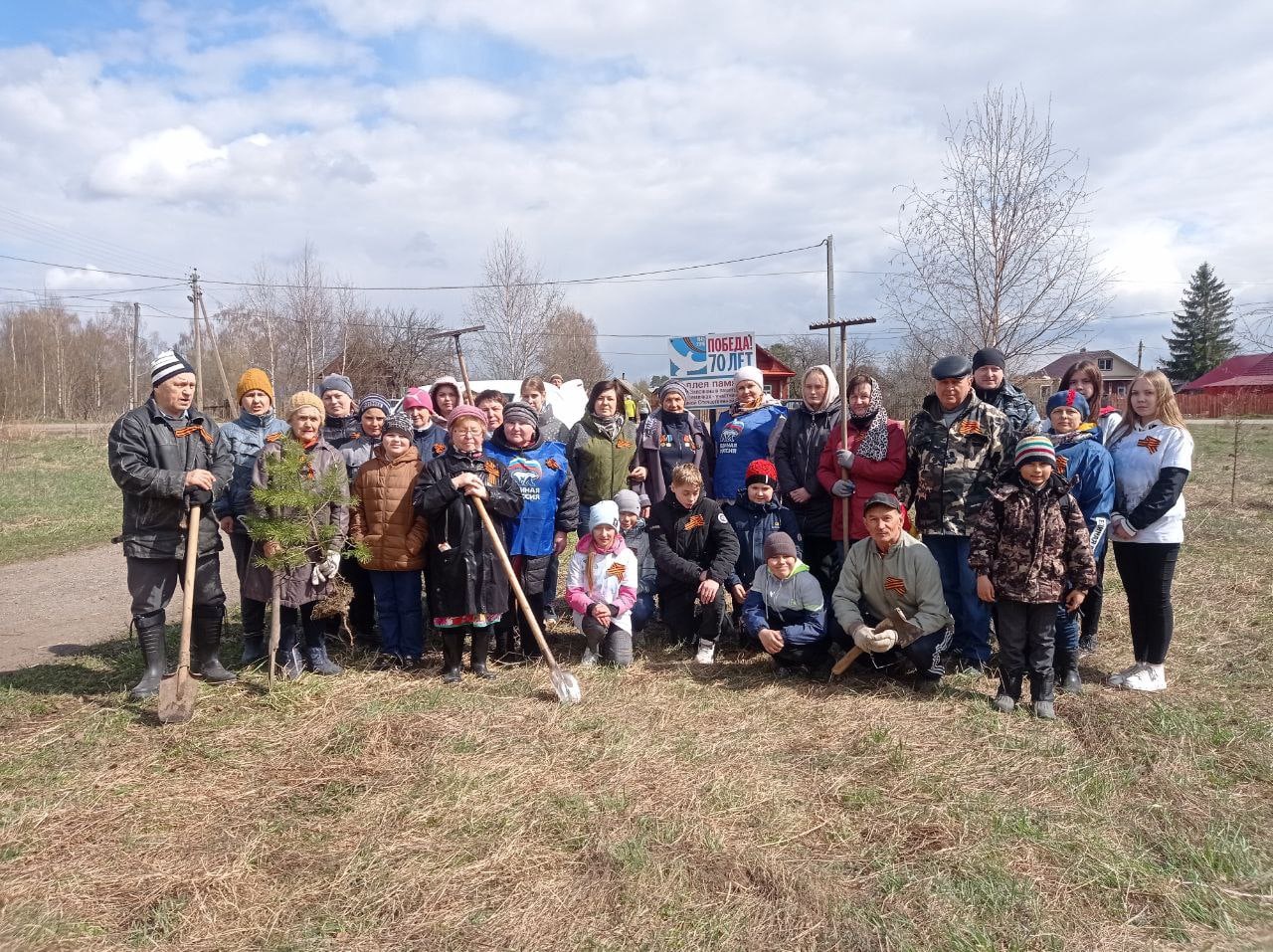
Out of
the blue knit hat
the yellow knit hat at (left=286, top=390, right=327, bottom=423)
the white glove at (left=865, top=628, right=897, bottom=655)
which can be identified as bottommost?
the white glove at (left=865, top=628, right=897, bottom=655)

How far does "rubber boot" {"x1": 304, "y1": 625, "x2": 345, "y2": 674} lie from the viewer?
5.44 m

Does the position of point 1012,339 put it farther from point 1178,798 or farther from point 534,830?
point 534,830

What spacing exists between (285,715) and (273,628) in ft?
1.88

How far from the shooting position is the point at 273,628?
5000 mm

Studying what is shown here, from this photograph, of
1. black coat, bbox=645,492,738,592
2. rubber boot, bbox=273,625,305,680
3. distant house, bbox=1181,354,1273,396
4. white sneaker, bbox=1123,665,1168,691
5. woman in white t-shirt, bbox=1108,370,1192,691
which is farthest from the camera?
distant house, bbox=1181,354,1273,396

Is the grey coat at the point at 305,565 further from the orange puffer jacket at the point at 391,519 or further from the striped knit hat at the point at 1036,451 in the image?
the striped knit hat at the point at 1036,451

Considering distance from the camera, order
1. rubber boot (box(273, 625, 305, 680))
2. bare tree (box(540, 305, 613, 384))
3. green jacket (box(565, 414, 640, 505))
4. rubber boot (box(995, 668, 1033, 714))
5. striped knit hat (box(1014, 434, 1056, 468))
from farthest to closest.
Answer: bare tree (box(540, 305, 613, 384)), green jacket (box(565, 414, 640, 505)), rubber boot (box(273, 625, 305, 680)), rubber boot (box(995, 668, 1033, 714)), striped knit hat (box(1014, 434, 1056, 468))

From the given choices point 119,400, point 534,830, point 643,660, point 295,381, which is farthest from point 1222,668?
point 119,400

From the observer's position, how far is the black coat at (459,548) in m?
5.26

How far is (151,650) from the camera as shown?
4980mm

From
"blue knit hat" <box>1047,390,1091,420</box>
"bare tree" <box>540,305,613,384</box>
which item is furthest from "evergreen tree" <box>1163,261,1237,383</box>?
"blue knit hat" <box>1047,390,1091,420</box>

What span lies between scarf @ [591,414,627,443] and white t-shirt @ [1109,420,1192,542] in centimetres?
341

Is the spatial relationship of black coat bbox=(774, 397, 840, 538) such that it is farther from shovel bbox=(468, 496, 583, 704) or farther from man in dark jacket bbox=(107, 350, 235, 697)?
man in dark jacket bbox=(107, 350, 235, 697)

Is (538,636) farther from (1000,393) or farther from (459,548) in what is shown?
(1000,393)
